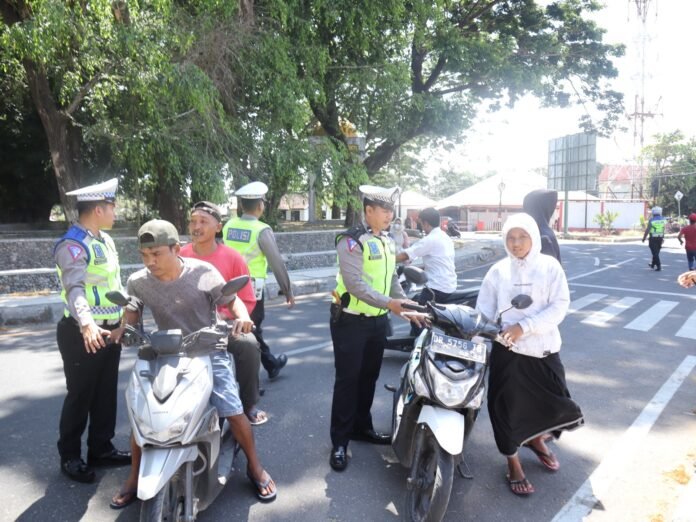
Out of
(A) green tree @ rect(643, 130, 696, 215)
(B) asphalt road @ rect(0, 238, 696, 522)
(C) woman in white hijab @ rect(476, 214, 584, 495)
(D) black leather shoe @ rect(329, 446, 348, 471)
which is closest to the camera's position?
(B) asphalt road @ rect(0, 238, 696, 522)

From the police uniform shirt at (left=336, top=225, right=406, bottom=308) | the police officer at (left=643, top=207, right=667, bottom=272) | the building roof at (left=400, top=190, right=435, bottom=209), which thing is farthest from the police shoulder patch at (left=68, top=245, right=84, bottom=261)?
the building roof at (left=400, top=190, right=435, bottom=209)

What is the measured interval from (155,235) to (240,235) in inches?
77.6

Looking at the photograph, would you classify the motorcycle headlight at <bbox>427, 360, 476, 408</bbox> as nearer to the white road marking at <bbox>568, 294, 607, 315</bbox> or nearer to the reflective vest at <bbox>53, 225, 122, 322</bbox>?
the reflective vest at <bbox>53, 225, 122, 322</bbox>

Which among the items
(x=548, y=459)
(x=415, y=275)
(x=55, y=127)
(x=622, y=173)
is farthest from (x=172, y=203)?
(x=622, y=173)

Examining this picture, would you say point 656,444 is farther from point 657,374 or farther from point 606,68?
point 606,68

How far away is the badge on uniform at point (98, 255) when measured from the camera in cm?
317

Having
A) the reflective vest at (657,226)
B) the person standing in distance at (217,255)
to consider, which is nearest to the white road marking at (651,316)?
the reflective vest at (657,226)

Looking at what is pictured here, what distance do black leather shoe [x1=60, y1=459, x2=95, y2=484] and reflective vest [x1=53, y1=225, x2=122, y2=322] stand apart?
0.91 metres

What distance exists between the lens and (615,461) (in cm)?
359

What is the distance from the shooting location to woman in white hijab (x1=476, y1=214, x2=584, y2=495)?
10.1ft

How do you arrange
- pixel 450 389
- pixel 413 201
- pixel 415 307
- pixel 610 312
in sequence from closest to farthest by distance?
pixel 450 389
pixel 415 307
pixel 610 312
pixel 413 201

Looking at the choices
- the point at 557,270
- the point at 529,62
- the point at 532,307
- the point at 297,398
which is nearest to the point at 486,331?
the point at 532,307

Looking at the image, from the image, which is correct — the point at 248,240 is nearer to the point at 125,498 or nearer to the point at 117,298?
the point at 117,298

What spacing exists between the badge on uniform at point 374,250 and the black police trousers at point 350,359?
16.0 inches
